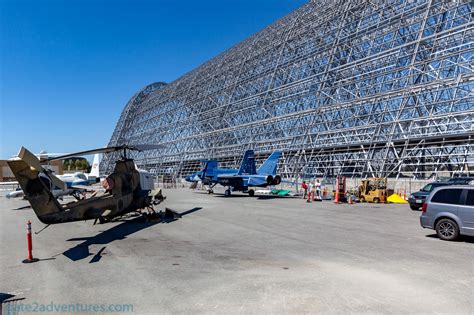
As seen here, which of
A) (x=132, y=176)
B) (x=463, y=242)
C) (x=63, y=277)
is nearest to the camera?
(x=63, y=277)

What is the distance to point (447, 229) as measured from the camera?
1005cm

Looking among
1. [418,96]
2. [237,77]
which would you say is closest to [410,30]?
[418,96]

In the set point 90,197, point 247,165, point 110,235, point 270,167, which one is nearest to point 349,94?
point 270,167

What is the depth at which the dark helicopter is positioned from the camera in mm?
9812

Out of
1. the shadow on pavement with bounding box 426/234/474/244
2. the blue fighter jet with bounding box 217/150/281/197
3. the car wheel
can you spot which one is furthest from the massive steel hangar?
the car wheel

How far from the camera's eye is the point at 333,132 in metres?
33.0

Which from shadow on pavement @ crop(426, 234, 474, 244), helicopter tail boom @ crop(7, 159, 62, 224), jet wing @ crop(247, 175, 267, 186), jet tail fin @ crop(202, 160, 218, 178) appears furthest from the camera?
jet tail fin @ crop(202, 160, 218, 178)

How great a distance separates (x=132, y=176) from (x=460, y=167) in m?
22.0

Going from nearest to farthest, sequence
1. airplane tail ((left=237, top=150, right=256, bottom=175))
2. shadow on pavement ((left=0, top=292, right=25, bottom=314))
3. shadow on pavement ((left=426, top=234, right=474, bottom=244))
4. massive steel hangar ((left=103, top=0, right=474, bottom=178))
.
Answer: shadow on pavement ((left=0, top=292, right=25, bottom=314)) → shadow on pavement ((left=426, top=234, right=474, bottom=244)) → massive steel hangar ((left=103, top=0, right=474, bottom=178)) → airplane tail ((left=237, top=150, right=256, bottom=175))

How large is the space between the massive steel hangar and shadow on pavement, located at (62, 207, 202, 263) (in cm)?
1964

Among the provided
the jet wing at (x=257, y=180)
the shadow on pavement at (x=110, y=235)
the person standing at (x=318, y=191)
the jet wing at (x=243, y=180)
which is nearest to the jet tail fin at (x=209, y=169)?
the jet wing at (x=243, y=180)

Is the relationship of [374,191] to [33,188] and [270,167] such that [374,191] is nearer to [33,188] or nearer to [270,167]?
[270,167]

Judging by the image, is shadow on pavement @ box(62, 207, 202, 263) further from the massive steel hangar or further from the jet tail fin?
the massive steel hangar

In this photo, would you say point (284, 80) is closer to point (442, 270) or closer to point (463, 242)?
point (463, 242)
